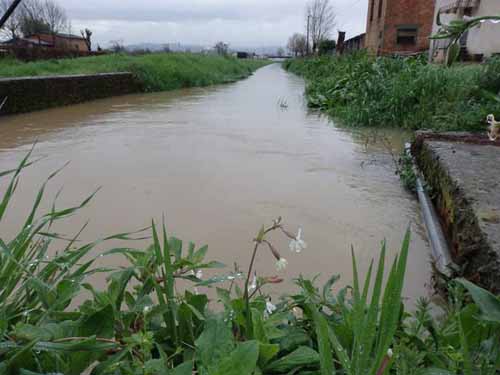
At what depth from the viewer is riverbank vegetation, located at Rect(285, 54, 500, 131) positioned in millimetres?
3666

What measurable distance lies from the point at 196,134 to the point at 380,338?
4.37 meters

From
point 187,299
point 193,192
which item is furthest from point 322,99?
point 187,299

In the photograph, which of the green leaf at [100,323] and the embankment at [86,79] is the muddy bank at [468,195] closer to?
the green leaf at [100,323]

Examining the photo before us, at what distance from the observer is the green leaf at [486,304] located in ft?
2.07

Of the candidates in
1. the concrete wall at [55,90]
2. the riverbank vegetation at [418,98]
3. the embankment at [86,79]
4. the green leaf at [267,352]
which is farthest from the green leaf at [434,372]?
the embankment at [86,79]

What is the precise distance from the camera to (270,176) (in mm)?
3084

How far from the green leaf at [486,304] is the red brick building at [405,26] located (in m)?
16.1

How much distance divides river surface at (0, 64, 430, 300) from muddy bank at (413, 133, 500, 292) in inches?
8.7

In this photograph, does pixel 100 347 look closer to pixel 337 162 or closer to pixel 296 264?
pixel 296 264

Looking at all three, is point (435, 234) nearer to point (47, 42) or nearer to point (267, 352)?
point (267, 352)

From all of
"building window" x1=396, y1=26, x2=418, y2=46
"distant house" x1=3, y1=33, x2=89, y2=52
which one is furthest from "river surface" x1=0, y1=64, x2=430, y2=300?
→ "building window" x1=396, y1=26, x2=418, y2=46

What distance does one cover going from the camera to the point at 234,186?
2859mm

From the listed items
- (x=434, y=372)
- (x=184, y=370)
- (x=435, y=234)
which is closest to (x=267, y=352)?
(x=184, y=370)

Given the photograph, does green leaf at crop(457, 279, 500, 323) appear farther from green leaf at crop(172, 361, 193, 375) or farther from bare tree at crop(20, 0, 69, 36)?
bare tree at crop(20, 0, 69, 36)
